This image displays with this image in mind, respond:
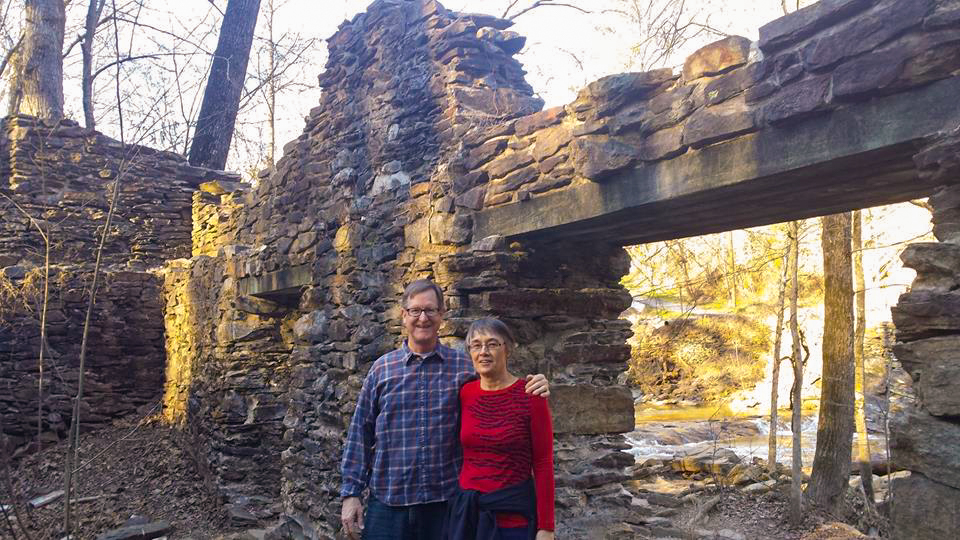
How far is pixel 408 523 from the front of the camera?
8.58 ft

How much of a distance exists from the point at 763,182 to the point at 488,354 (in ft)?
4.13

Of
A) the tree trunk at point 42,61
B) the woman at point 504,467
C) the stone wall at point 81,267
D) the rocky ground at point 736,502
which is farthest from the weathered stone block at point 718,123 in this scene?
the tree trunk at point 42,61

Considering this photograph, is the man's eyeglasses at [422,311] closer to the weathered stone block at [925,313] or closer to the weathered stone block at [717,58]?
the weathered stone block at [717,58]

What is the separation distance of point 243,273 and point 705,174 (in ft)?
17.8

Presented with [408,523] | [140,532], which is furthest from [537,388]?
[140,532]

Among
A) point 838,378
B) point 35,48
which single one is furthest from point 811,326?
point 35,48

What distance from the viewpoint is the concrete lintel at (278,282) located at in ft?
19.4

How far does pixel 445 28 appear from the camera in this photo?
4.60m

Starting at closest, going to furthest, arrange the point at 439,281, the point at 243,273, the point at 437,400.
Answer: the point at 437,400
the point at 439,281
the point at 243,273

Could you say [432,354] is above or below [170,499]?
above

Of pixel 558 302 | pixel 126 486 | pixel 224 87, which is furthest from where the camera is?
pixel 224 87

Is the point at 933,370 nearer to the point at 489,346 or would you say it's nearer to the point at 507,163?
the point at 489,346

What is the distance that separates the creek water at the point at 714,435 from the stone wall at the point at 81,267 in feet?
22.7

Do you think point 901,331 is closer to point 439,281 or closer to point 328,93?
point 439,281
